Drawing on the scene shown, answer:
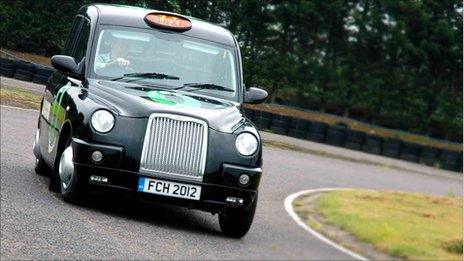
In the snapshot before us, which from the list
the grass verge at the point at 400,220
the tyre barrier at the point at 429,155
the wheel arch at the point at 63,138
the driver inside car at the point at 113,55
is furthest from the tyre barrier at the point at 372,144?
the wheel arch at the point at 63,138

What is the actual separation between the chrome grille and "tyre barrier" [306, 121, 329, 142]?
61.8ft

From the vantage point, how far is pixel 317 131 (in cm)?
2570

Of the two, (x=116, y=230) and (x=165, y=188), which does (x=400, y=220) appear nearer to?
(x=165, y=188)

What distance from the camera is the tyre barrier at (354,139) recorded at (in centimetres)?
2731

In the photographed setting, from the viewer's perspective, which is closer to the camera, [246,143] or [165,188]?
[165,188]

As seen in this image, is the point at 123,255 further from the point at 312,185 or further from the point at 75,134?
the point at 312,185

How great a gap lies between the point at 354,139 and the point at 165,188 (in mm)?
21868

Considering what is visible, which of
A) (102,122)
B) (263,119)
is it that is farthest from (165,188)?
(263,119)

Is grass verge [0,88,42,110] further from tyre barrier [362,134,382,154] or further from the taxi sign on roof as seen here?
tyre barrier [362,134,382,154]

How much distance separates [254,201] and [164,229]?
78 cm

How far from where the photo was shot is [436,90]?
18.9 m

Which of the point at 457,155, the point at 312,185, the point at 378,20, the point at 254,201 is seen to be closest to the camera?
the point at 254,201

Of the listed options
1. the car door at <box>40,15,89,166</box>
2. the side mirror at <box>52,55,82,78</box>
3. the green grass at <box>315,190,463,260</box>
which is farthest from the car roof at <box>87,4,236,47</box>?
the green grass at <box>315,190,463,260</box>

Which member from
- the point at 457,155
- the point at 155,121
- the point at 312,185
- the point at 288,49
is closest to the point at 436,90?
the point at 312,185
